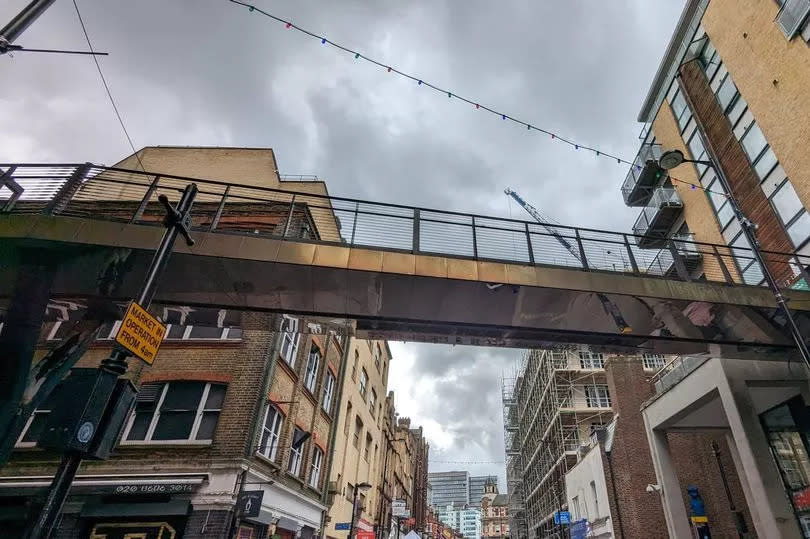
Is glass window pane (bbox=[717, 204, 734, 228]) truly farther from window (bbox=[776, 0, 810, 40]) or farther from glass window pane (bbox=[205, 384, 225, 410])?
glass window pane (bbox=[205, 384, 225, 410])

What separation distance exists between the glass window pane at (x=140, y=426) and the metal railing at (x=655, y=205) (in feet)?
77.8

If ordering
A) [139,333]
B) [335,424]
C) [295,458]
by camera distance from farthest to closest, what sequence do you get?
[335,424]
[295,458]
[139,333]

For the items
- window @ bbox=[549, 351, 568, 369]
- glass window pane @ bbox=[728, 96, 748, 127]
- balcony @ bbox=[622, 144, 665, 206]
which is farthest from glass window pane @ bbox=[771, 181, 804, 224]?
window @ bbox=[549, 351, 568, 369]

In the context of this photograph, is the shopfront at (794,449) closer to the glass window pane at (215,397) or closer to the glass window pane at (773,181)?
the glass window pane at (773,181)

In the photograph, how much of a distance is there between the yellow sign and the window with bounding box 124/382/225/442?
9.48 meters

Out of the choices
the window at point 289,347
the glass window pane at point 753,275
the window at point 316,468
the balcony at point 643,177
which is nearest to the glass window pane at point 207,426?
the window at point 289,347

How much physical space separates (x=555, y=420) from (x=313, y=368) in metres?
31.6

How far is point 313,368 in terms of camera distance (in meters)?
20.1

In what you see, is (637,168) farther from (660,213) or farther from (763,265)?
(763,265)

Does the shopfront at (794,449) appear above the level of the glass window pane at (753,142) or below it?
below

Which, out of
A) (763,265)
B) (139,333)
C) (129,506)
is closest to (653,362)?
(763,265)

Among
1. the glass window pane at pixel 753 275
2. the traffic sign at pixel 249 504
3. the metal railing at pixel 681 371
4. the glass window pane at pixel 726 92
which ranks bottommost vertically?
the traffic sign at pixel 249 504

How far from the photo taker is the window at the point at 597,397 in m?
43.3

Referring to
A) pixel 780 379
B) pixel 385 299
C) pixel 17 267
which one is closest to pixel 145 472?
pixel 17 267
